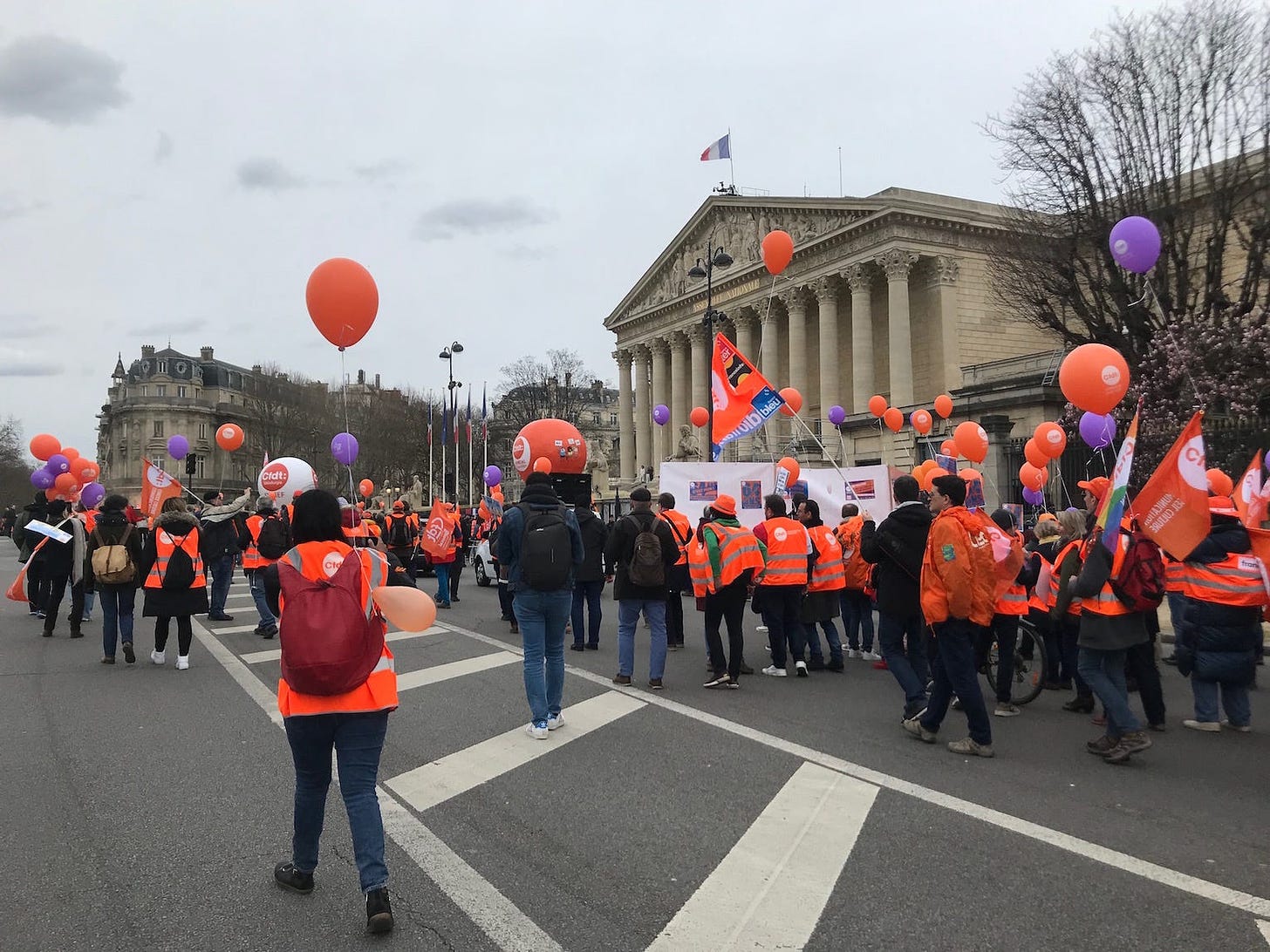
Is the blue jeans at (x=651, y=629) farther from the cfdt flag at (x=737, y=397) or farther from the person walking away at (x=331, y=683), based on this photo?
the cfdt flag at (x=737, y=397)

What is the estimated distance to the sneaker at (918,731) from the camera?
6.07 meters

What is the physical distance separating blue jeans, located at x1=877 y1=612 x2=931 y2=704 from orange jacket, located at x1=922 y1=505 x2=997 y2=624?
0.73 m

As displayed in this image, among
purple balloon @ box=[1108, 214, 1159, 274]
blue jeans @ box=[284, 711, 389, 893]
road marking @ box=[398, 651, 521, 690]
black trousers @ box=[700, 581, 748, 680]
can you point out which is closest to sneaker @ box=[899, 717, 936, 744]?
black trousers @ box=[700, 581, 748, 680]

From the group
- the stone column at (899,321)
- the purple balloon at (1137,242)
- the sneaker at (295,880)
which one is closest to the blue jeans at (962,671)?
the sneaker at (295,880)

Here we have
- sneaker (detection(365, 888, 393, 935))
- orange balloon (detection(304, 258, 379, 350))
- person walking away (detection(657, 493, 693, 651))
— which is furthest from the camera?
person walking away (detection(657, 493, 693, 651))

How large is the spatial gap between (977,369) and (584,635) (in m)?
27.4

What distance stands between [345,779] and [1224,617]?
647 centimetres

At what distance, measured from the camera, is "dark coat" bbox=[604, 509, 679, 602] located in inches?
309

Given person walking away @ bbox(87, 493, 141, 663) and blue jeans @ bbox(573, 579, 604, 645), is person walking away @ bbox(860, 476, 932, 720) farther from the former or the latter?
person walking away @ bbox(87, 493, 141, 663)

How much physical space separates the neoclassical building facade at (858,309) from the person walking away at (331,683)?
31.2m

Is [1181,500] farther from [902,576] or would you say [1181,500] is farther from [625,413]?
[625,413]

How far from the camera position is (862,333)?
44.6 metres

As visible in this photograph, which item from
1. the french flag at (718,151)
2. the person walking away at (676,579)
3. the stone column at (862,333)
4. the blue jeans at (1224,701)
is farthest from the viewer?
the stone column at (862,333)

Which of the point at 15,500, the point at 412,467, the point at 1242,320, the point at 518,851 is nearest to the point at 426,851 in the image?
the point at 518,851
